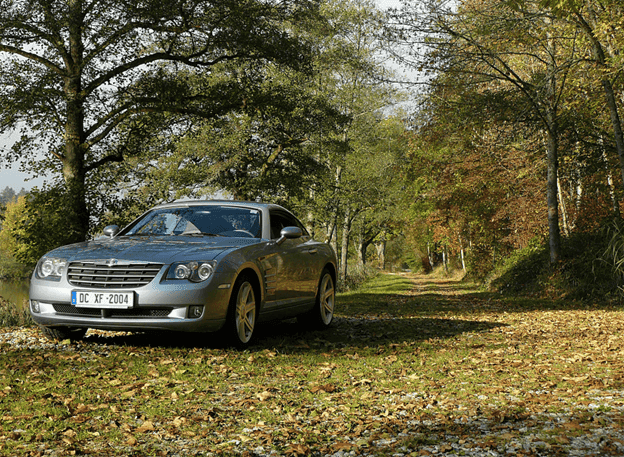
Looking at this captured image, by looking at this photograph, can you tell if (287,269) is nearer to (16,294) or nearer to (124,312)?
(124,312)

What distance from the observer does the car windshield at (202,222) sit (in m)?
8.10

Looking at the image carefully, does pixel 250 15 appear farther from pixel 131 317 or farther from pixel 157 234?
pixel 131 317

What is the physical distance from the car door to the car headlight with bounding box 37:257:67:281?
225 centimetres

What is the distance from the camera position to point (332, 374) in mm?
6258

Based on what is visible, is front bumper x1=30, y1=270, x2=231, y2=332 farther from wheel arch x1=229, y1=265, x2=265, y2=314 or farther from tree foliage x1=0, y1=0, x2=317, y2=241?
tree foliage x1=0, y1=0, x2=317, y2=241

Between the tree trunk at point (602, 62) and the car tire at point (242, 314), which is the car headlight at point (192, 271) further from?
the tree trunk at point (602, 62)

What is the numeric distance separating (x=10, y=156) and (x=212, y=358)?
11.6 metres

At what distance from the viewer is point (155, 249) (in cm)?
708

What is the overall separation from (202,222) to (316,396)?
3.55 m

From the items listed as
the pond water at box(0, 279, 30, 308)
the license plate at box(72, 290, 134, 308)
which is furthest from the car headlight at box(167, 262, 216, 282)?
the pond water at box(0, 279, 30, 308)

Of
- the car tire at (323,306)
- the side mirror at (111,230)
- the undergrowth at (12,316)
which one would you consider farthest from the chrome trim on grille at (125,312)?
the undergrowth at (12,316)

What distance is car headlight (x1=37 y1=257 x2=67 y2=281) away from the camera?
708cm

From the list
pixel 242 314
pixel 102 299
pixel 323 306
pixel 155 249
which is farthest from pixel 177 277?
pixel 323 306

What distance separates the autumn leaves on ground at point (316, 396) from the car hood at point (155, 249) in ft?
3.37
